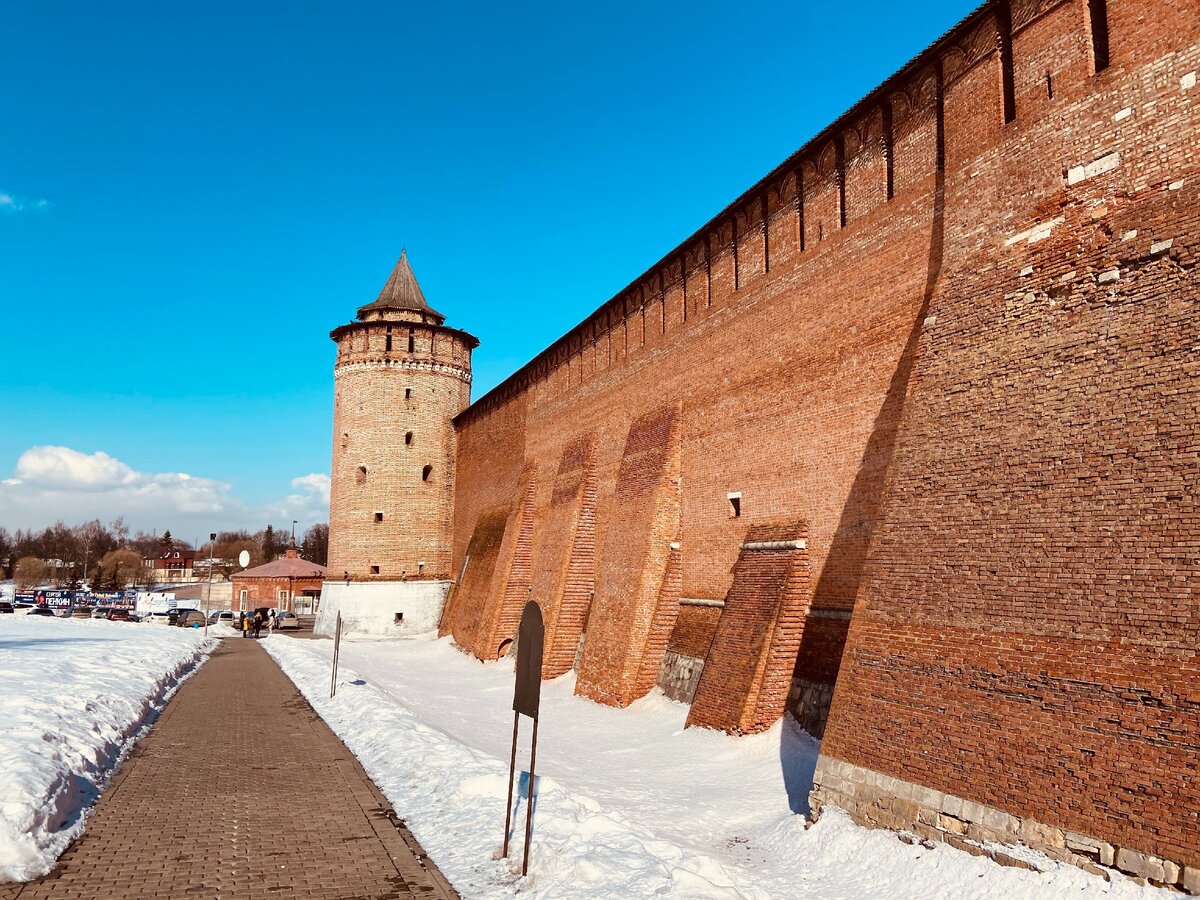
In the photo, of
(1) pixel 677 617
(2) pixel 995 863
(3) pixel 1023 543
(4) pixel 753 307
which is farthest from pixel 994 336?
(1) pixel 677 617

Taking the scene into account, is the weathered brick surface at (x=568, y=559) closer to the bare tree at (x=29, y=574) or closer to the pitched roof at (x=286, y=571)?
the pitched roof at (x=286, y=571)

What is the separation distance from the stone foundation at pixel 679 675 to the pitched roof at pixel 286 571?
32.9m

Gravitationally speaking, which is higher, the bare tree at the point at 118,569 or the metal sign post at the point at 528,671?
the metal sign post at the point at 528,671

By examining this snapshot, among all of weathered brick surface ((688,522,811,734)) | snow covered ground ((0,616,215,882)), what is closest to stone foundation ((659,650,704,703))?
weathered brick surface ((688,522,811,734))

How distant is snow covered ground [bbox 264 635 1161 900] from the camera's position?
5.69 metres

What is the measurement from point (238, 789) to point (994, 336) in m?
8.44

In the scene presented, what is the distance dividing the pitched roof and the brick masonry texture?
3331 centimetres

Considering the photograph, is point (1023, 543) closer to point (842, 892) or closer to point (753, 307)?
point (842, 892)

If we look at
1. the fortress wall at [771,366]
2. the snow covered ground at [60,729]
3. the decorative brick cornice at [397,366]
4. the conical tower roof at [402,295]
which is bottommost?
the snow covered ground at [60,729]

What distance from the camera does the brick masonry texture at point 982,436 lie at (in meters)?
5.62

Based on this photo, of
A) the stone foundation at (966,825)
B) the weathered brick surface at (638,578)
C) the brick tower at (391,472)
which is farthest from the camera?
the brick tower at (391,472)

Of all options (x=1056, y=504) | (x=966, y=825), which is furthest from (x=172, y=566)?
(x=1056, y=504)

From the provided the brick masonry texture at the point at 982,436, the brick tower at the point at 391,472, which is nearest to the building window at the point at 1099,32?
the brick masonry texture at the point at 982,436

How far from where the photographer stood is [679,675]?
13258mm
